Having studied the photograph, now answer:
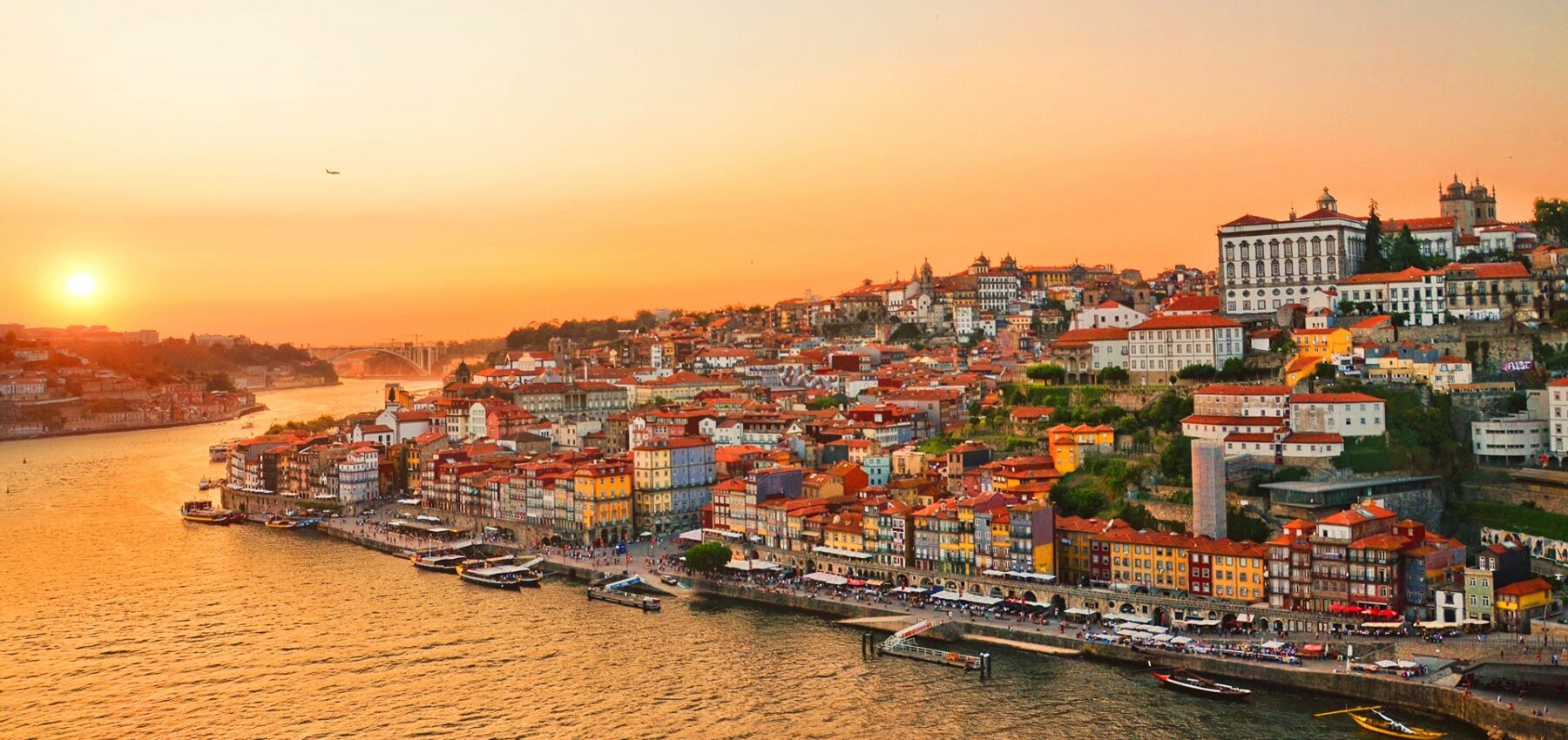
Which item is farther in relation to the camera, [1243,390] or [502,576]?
[502,576]

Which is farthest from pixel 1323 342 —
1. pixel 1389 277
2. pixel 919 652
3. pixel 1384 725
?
pixel 1384 725

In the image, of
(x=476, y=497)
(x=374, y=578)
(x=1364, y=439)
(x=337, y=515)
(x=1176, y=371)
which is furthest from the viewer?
(x=337, y=515)

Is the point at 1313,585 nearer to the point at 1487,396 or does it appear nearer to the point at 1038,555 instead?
the point at 1038,555

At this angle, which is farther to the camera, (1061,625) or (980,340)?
(980,340)

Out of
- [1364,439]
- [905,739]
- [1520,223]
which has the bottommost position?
[905,739]

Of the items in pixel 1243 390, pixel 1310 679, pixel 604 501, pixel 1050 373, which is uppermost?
pixel 1050 373

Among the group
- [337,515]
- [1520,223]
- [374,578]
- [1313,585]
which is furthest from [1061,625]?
[1520,223]

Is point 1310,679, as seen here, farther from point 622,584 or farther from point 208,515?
point 208,515

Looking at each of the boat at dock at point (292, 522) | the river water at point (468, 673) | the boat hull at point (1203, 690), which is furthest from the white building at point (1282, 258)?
the boat at dock at point (292, 522)
